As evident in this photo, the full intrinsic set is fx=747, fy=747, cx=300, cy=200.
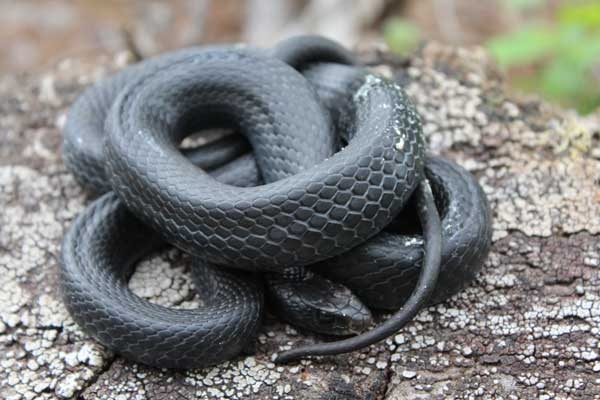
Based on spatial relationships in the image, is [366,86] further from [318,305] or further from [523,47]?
[523,47]

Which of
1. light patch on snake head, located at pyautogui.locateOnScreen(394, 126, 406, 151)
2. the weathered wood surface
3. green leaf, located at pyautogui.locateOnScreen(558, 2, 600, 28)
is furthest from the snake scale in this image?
green leaf, located at pyautogui.locateOnScreen(558, 2, 600, 28)

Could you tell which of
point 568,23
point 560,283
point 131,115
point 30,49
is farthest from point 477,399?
point 30,49

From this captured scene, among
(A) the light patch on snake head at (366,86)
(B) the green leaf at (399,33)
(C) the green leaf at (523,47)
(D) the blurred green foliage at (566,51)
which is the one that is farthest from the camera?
(B) the green leaf at (399,33)

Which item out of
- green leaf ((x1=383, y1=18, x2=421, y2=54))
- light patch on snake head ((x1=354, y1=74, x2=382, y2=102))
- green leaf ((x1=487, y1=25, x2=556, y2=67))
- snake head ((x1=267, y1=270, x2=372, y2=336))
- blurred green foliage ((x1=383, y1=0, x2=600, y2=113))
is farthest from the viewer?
green leaf ((x1=383, y1=18, x2=421, y2=54))

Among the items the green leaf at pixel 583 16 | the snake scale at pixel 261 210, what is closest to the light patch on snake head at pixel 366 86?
the snake scale at pixel 261 210

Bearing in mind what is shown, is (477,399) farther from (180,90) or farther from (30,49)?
(30,49)

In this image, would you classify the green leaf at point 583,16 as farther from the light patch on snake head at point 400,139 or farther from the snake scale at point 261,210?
the light patch on snake head at point 400,139

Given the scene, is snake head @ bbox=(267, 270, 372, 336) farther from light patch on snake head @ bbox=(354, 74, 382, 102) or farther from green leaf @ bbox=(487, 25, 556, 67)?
green leaf @ bbox=(487, 25, 556, 67)

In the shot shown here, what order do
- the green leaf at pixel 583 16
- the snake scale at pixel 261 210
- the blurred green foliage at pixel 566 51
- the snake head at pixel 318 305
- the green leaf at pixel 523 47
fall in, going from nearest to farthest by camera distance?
the snake scale at pixel 261 210 < the snake head at pixel 318 305 < the green leaf at pixel 583 16 < the blurred green foliage at pixel 566 51 < the green leaf at pixel 523 47
